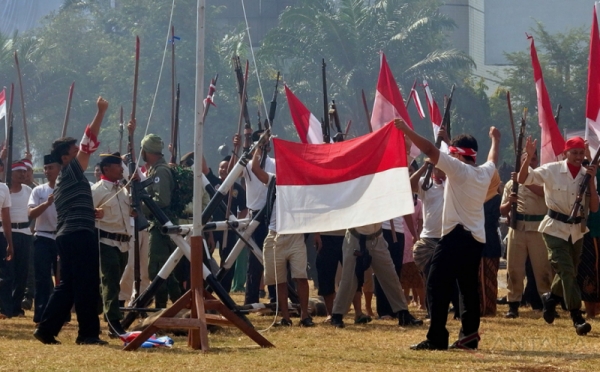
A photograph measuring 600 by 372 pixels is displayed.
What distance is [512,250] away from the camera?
12812 mm

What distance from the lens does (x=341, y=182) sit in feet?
31.2

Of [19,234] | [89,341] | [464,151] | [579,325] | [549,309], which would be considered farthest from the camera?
[19,234]

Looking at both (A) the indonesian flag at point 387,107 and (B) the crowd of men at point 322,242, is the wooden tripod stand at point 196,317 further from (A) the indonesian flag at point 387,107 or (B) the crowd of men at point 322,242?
(A) the indonesian flag at point 387,107

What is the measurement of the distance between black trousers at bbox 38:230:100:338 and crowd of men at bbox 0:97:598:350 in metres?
0.01

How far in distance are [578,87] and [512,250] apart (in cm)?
→ 3754

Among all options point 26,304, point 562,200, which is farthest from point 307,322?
point 26,304

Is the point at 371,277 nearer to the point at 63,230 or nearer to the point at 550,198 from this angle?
the point at 550,198

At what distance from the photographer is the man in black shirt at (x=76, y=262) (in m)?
10.0

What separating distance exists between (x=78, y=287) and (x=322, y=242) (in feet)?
10.9

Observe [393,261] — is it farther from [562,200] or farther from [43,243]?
[43,243]

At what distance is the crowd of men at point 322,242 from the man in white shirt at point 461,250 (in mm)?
11

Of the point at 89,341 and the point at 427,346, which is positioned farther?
the point at 89,341

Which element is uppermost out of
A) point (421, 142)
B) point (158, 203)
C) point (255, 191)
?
point (421, 142)

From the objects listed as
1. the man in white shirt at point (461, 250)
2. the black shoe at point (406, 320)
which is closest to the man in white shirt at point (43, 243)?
the black shoe at point (406, 320)
